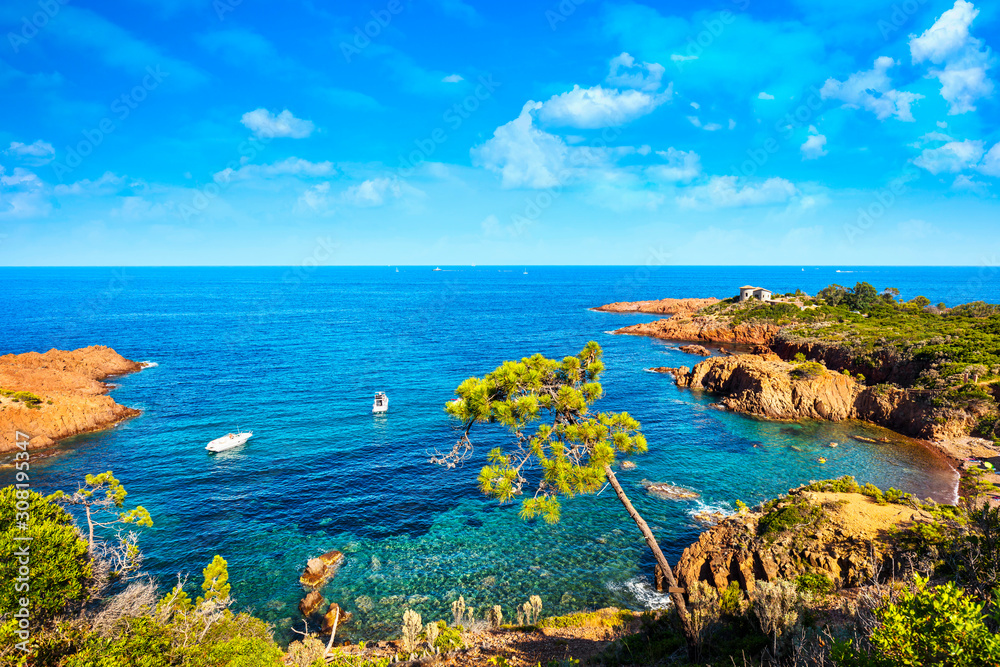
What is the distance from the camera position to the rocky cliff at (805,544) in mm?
21219

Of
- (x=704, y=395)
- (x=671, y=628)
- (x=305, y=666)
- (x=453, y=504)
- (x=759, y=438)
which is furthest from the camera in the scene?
(x=704, y=395)

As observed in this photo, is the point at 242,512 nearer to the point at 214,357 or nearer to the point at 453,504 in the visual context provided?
the point at 453,504

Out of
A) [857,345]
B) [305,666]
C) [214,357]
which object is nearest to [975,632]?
[305,666]

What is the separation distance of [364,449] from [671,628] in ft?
98.3

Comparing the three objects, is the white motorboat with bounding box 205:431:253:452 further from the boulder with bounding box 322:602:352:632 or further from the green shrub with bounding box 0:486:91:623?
the green shrub with bounding box 0:486:91:623

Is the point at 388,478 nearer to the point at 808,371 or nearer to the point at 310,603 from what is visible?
the point at 310,603

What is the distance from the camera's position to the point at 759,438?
45250mm

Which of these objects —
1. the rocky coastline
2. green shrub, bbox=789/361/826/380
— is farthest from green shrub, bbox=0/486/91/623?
green shrub, bbox=789/361/826/380

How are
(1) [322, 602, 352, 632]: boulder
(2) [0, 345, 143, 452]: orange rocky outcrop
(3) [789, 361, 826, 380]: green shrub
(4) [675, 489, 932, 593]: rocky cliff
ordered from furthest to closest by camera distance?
(3) [789, 361, 826, 380]: green shrub < (2) [0, 345, 143, 452]: orange rocky outcrop < (1) [322, 602, 352, 632]: boulder < (4) [675, 489, 932, 593]: rocky cliff

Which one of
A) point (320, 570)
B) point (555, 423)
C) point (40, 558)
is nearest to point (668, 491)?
point (555, 423)

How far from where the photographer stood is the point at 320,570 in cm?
2569

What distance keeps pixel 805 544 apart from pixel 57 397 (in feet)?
210

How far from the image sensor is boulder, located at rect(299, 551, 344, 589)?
2508cm

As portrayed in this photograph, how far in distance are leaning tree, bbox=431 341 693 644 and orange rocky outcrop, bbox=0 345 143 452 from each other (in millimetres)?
47332
